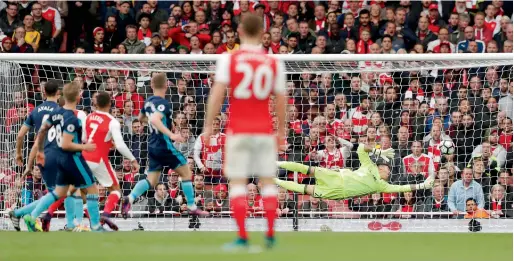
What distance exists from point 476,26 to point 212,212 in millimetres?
6094

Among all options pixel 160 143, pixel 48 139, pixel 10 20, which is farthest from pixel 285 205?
pixel 10 20

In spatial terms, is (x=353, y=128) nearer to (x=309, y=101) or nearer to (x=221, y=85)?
(x=309, y=101)

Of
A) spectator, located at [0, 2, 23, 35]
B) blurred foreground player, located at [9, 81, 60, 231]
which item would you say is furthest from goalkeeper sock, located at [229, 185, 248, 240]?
spectator, located at [0, 2, 23, 35]

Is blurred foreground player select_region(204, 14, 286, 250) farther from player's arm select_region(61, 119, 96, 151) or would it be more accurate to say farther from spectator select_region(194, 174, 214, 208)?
spectator select_region(194, 174, 214, 208)

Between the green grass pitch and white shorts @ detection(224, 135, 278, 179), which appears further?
the green grass pitch

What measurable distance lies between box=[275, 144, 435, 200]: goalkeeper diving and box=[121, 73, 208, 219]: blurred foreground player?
231 cm

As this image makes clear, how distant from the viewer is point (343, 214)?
15.1 m

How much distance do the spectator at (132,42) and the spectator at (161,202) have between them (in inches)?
141

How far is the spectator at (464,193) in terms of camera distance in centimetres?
1492

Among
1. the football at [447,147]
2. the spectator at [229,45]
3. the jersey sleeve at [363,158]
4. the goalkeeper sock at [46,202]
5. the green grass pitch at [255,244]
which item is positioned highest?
the spectator at [229,45]

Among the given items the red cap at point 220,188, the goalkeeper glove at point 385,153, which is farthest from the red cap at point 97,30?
the goalkeeper glove at point 385,153

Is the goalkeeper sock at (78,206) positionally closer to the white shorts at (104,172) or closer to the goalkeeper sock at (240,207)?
the white shorts at (104,172)

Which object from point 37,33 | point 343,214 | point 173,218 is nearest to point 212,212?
point 173,218

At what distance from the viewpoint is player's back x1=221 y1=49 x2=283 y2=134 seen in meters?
8.96
